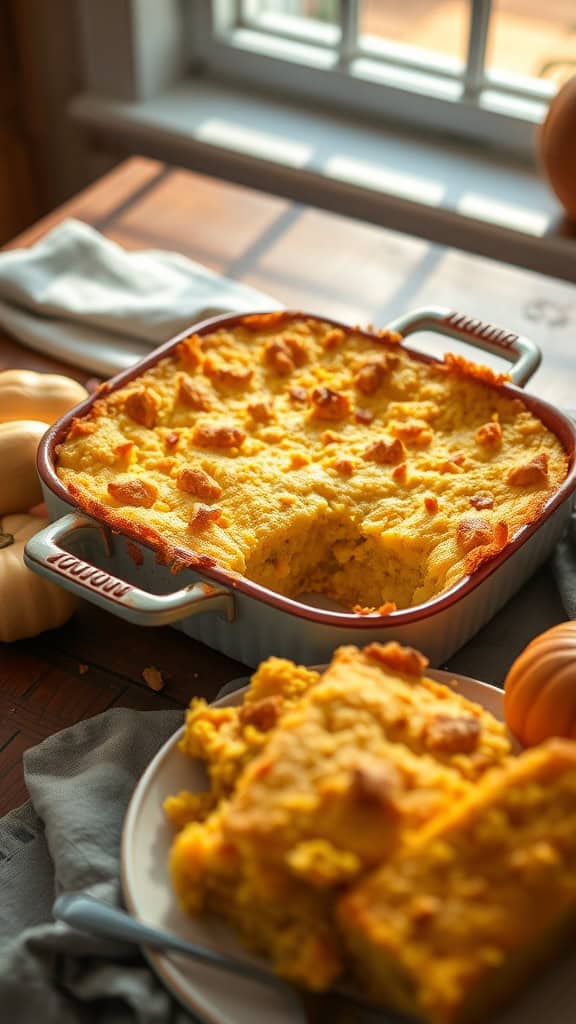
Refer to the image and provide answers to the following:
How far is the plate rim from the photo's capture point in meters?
1.00

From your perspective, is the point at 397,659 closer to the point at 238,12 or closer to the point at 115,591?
the point at 115,591

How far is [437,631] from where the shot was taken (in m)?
1.26

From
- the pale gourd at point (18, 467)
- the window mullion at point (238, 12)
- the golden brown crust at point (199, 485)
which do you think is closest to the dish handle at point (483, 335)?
the golden brown crust at point (199, 485)

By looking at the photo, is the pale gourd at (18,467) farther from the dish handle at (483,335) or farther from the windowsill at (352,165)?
the windowsill at (352,165)

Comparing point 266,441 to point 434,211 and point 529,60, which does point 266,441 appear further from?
point 529,60

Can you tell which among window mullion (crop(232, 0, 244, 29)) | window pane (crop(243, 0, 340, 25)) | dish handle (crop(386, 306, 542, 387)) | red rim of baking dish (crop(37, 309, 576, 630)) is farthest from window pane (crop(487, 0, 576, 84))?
red rim of baking dish (crop(37, 309, 576, 630))

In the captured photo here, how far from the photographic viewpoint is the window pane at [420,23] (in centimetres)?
263

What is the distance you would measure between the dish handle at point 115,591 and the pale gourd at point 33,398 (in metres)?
0.32

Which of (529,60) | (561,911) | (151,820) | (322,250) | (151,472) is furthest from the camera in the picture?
(529,60)

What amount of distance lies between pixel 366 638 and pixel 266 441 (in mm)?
363

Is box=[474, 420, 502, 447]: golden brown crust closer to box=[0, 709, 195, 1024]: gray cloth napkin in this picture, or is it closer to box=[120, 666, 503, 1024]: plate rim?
box=[120, 666, 503, 1024]: plate rim

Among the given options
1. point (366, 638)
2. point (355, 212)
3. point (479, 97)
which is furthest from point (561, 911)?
point (479, 97)

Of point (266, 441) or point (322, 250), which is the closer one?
point (266, 441)

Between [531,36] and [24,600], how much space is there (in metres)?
1.91
